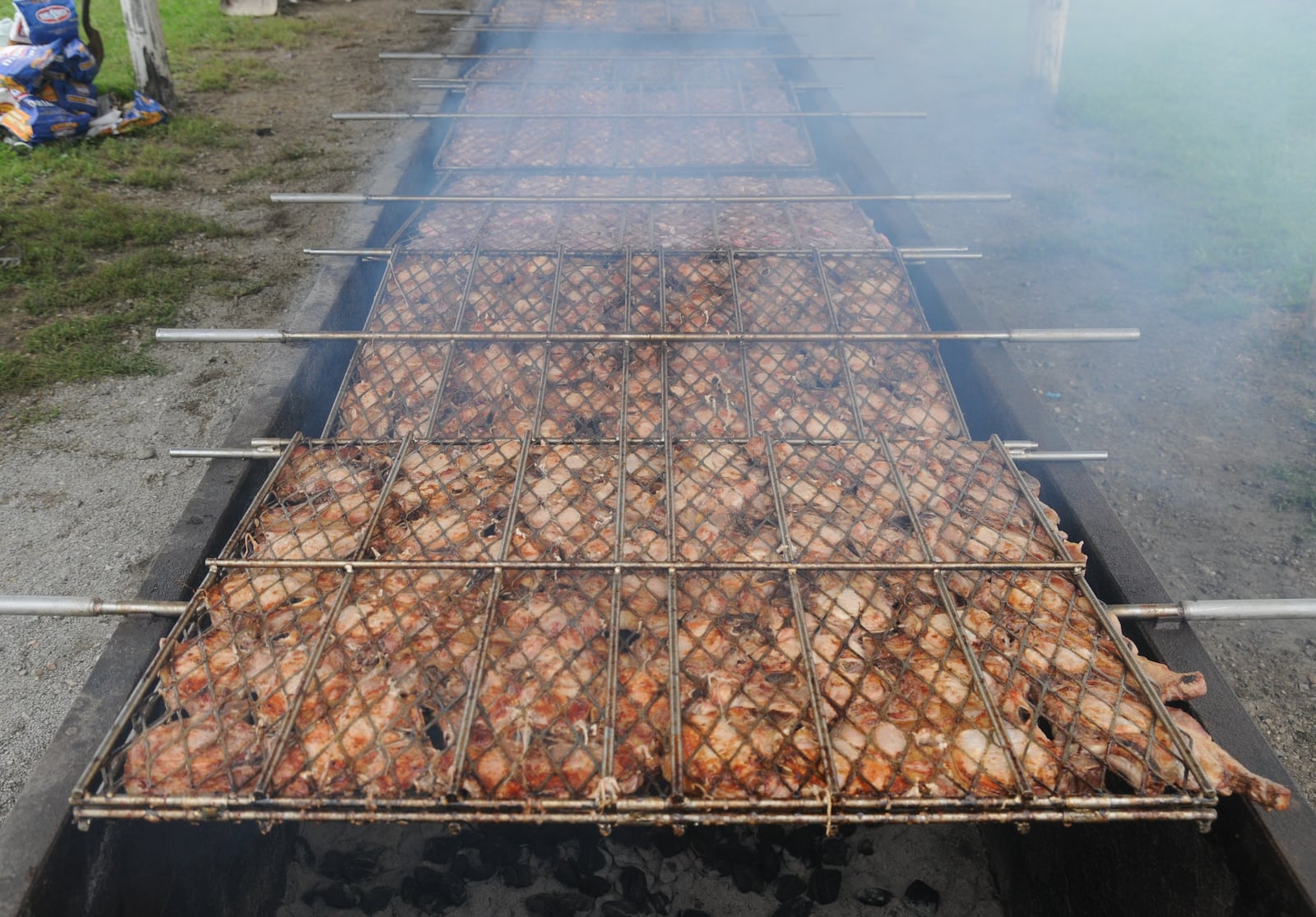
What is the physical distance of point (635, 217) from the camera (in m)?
5.30

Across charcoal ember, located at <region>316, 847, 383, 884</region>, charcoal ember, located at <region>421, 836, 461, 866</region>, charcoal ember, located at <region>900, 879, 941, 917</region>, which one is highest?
charcoal ember, located at <region>316, 847, 383, 884</region>

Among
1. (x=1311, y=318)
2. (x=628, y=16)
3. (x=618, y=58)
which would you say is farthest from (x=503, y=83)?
(x=1311, y=318)

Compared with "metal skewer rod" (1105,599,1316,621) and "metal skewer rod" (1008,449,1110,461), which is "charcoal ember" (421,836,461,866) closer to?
"metal skewer rod" (1105,599,1316,621)

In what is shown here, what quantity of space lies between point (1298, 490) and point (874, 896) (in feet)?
15.3

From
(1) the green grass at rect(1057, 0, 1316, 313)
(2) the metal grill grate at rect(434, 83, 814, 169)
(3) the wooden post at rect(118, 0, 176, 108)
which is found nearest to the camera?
(2) the metal grill grate at rect(434, 83, 814, 169)

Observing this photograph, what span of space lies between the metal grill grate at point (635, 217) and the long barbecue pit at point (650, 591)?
133mm

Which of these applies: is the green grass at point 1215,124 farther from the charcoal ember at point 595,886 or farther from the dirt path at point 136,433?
the dirt path at point 136,433

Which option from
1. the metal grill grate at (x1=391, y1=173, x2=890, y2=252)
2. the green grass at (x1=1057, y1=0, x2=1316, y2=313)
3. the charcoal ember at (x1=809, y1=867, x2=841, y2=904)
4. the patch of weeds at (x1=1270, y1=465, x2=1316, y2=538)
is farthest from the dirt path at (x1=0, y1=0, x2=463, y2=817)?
the green grass at (x1=1057, y1=0, x2=1316, y2=313)

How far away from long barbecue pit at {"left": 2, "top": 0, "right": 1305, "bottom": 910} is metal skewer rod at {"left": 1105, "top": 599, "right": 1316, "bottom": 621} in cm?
16

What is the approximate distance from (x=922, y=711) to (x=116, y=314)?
7889 millimetres

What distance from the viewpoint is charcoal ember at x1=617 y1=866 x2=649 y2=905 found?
3246mm

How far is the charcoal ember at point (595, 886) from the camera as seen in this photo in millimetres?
3262

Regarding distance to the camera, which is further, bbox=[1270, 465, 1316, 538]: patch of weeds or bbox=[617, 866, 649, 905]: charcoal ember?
bbox=[1270, 465, 1316, 538]: patch of weeds

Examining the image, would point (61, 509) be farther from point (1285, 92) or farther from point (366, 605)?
point (1285, 92)
